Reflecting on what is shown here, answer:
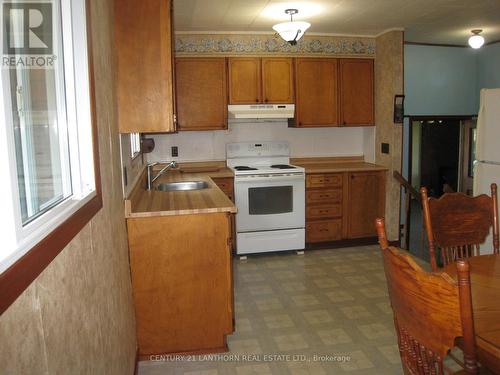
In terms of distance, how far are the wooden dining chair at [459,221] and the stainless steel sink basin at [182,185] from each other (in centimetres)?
209

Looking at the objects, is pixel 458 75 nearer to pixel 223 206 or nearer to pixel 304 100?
pixel 304 100

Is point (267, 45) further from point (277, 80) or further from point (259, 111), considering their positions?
point (259, 111)

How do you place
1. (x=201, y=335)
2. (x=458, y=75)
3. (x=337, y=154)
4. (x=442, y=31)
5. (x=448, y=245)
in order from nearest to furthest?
(x=448, y=245) < (x=201, y=335) < (x=442, y=31) < (x=337, y=154) < (x=458, y=75)

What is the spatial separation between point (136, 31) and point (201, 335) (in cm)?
183

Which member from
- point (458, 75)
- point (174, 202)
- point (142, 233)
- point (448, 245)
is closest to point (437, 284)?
point (448, 245)

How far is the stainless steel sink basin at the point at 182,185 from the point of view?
12.5 ft

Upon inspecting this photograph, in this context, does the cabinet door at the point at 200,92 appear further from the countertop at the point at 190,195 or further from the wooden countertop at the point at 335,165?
the wooden countertop at the point at 335,165

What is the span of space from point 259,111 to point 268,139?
57 cm

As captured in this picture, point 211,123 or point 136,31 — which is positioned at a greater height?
point 136,31

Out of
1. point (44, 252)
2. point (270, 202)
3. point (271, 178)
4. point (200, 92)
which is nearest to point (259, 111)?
point (200, 92)

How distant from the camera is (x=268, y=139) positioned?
5.22 metres

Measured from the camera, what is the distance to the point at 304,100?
4879 millimetres

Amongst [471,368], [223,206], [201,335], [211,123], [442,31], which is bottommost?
[201,335]

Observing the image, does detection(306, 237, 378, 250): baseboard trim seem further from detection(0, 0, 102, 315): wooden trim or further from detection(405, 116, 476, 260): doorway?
detection(0, 0, 102, 315): wooden trim
